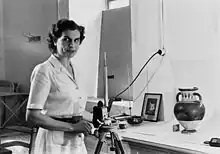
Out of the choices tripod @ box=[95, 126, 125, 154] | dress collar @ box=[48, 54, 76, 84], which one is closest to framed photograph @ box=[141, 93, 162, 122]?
dress collar @ box=[48, 54, 76, 84]

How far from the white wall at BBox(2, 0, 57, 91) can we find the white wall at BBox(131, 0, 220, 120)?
2.12 meters

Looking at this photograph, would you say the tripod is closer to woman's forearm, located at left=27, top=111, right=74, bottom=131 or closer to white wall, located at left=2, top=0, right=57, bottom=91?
woman's forearm, located at left=27, top=111, right=74, bottom=131

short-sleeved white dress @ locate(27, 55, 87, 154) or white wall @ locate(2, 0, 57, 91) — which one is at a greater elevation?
white wall @ locate(2, 0, 57, 91)

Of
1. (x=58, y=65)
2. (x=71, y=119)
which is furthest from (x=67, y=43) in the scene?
(x=71, y=119)

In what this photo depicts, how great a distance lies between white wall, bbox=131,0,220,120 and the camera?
2287mm

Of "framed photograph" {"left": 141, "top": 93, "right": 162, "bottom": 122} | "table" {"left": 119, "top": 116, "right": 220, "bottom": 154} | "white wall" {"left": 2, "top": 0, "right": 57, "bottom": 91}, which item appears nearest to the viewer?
"table" {"left": 119, "top": 116, "right": 220, "bottom": 154}

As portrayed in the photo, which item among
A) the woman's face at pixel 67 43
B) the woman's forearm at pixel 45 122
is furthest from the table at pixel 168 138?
the woman's face at pixel 67 43

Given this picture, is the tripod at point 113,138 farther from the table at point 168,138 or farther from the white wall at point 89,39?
the white wall at point 89,39

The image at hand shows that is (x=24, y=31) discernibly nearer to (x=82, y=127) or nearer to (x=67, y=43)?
(x=67, y=43)

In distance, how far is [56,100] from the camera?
1.89m

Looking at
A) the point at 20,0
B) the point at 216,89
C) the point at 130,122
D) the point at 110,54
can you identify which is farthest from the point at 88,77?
the point at 20,0

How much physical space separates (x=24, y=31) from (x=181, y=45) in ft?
11.8

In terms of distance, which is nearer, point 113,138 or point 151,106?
point 113,138

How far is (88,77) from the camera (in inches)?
156
